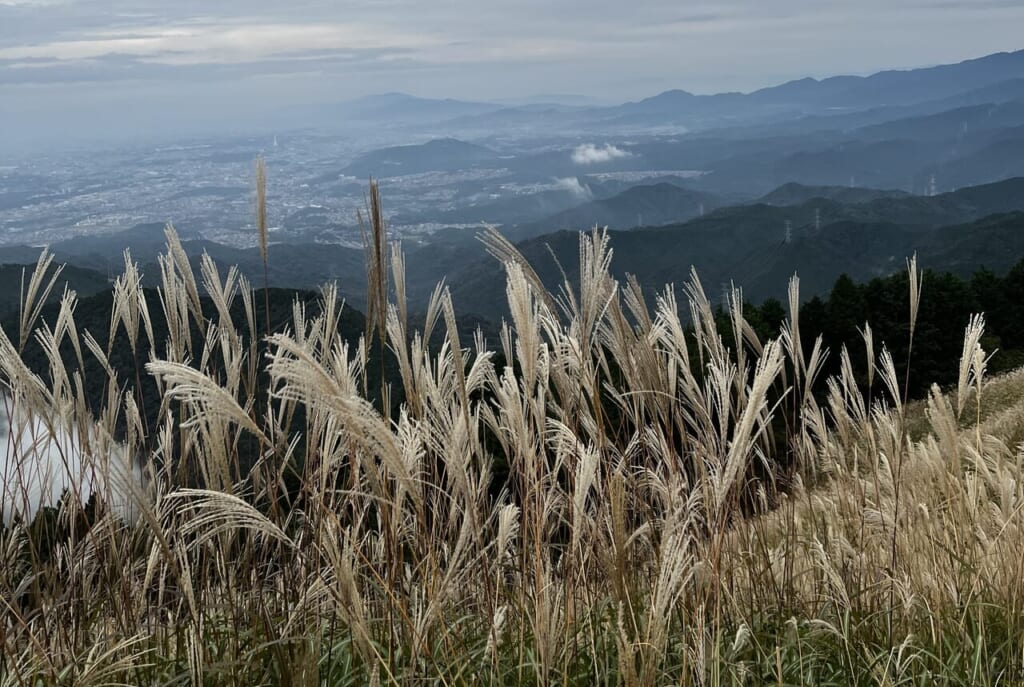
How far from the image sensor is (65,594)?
2920 millimetres

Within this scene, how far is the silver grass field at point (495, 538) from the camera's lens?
6.09 ft

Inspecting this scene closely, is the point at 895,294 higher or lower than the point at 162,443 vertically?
lower

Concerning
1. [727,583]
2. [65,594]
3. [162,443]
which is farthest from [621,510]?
[65,594]

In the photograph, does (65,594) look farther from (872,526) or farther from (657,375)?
(872,526)

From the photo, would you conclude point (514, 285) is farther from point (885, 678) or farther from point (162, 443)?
point (162, 443)

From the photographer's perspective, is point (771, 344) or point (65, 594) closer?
point (771, 344)

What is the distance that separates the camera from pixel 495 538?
272 centimetres

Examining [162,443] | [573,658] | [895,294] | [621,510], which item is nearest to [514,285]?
[621,510]

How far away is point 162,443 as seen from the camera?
3.07 meters

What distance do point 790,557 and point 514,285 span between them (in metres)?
1.93

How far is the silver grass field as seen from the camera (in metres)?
1.86

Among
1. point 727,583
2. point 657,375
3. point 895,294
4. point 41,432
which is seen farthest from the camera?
point 895,294

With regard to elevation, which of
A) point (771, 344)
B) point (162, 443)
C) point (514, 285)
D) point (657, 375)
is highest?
point (514, 285)

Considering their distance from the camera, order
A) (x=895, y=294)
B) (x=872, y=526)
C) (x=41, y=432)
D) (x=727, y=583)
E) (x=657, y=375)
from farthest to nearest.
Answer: (x=895, y=294) < (x=872, y=526) < (x=41, y=432) < (x=727, y=583) < (x=657, y=375)
